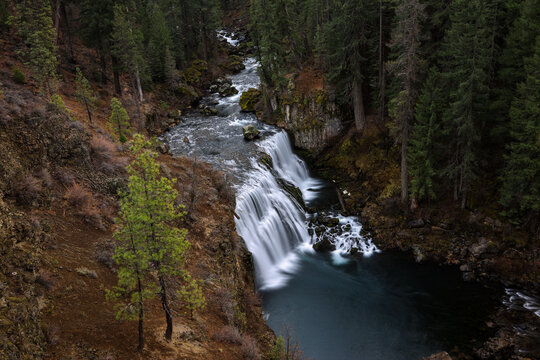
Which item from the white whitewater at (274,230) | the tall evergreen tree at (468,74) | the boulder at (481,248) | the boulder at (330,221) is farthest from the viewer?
the boulder at (330,221)

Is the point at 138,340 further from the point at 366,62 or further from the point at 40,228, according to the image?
the point at 366,62

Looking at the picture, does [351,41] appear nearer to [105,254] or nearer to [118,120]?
[118,120]

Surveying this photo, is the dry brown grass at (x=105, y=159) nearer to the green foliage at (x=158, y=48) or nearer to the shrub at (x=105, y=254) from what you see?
the shrub at (x=105, y=254)

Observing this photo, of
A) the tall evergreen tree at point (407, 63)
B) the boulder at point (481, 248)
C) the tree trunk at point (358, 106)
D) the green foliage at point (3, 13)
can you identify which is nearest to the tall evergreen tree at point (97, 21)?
the green foliage at point (3, 13)

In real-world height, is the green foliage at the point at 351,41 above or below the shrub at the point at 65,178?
above

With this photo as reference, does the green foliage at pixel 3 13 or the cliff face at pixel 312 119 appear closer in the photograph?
the green foliage at pixel 3 13

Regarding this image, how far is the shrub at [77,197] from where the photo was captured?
13.5 m

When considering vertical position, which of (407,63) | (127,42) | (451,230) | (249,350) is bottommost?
(451,230)

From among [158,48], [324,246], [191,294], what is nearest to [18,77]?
[191,294]

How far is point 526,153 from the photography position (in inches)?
779

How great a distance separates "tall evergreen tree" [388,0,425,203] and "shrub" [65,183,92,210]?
19.8m

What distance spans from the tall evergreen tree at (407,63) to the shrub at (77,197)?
65.0 feet

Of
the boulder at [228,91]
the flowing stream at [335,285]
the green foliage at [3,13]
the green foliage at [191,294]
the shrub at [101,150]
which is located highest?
the green foliage at [3,13]

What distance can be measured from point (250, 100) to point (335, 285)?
2801cm
